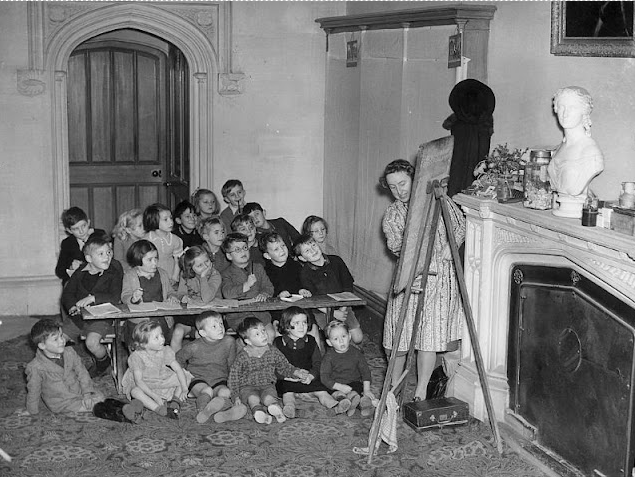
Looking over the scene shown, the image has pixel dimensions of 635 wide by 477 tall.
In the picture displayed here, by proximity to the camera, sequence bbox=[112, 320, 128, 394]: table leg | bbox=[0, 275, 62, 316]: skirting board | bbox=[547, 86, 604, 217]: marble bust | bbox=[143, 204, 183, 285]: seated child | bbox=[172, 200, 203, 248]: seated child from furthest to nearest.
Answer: bbox=[0, 275, 62, 316]: skirting board → bbox=[172, 200, 203, 248]: seated child → bbox=[143, 204, 183, 285]: seated child → bbox=[112, 320, 128, 394]: table leg → bbox=[547, 86, 604, 217]: marble bust

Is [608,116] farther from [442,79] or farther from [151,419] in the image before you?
[151,419]

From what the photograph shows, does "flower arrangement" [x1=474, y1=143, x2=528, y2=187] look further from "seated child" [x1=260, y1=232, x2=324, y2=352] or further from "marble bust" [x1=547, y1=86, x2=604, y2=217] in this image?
"seated child" [x1=260, y1=232, x2=324, y2=352]

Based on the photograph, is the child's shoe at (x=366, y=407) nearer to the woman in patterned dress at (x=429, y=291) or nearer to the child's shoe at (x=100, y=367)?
the woman in patterned dress at (x=429, y=291)

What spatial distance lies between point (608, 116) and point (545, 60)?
2.37 feet

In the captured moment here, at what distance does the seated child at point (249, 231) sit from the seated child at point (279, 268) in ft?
0.83

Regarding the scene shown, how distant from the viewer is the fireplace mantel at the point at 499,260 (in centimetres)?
Result: 509

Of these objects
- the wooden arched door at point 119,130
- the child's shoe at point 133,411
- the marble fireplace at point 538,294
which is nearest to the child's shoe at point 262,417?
the child's shoe at point 133,411

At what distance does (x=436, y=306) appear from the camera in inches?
235

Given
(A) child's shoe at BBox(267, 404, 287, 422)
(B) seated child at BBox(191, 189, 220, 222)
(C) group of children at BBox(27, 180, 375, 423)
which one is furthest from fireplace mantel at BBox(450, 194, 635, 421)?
(B) seated child at BBox(191, 189, 220, 222)

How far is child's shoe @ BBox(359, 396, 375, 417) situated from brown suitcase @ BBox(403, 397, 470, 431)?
0.28m

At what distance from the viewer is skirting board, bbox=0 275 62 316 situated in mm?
8508

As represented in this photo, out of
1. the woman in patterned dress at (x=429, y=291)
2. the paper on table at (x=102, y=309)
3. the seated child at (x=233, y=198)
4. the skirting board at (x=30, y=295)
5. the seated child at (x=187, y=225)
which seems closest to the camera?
the woman in patterned dress at (x=429, y=291)

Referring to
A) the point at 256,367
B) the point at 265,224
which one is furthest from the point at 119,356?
the point at 265,224


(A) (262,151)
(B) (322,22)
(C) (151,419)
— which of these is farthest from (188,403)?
(B) (322,22)
